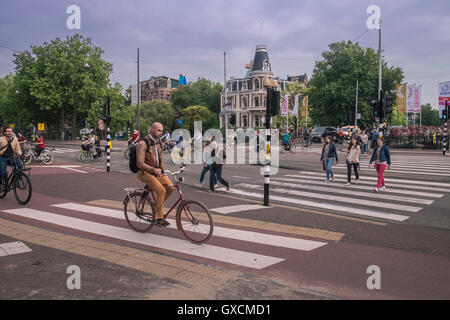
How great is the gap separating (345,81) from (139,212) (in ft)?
154

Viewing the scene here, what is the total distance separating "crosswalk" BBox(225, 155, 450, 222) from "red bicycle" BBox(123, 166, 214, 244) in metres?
4.21

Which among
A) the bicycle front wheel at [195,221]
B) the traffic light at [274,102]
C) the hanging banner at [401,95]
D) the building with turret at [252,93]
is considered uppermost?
the building with turret at [252,93]

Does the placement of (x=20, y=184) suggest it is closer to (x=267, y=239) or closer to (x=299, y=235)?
(x=267, y=239)

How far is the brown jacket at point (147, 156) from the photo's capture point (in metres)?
5.52

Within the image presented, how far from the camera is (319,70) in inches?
2041

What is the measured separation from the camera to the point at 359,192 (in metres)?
11.1

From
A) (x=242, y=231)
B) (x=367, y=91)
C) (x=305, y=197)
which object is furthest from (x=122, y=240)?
(x=367, y=91)

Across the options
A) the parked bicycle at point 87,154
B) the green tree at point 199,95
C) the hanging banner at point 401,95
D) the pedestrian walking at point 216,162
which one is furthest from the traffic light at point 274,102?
the green tree at point 199,95

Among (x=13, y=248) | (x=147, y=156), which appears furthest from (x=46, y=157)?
(x=147, y=156)

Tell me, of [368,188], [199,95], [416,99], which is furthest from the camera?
[199,95]

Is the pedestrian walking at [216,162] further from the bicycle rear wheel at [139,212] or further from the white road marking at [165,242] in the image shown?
the bicycle rear wheel at [139,212]

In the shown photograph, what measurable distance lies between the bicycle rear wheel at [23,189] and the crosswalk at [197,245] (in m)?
0.79
